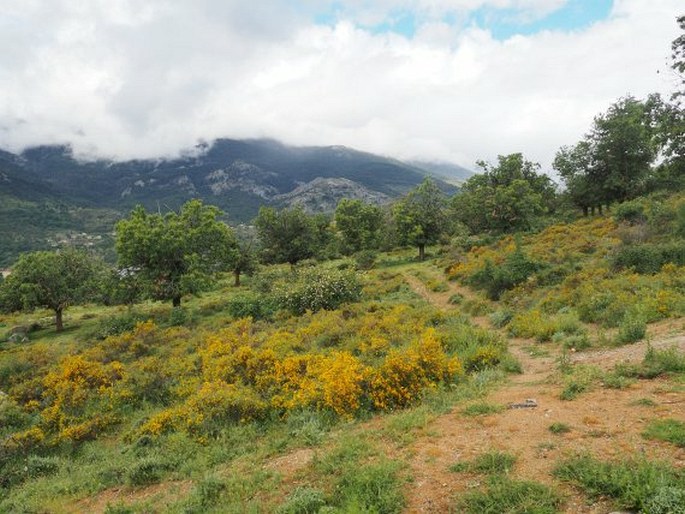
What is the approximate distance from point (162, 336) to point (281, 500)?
2085cm

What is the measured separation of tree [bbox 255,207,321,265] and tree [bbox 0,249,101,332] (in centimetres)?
1759

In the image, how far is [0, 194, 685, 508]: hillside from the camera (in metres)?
7.00

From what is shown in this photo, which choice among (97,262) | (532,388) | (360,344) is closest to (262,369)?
(360,344)

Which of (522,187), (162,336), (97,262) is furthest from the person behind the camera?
(522,187)

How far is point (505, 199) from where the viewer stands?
49.0 metres

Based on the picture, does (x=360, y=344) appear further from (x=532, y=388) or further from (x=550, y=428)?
(x=550, y=428)

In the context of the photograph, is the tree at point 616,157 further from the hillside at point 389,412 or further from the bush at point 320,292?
the bush at point 320,292

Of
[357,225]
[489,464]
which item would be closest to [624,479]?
[489,464]

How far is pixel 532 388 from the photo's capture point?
35.4 feet

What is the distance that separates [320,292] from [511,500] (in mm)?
22754

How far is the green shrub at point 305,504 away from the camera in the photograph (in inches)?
277

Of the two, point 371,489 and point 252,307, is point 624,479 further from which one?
point 252,307

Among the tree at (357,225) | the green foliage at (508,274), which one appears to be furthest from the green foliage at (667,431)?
the tree at (357,225)

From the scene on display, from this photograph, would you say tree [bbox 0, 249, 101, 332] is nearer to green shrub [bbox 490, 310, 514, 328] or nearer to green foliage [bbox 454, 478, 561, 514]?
green shrub [bbox 490, 310, 514, 328]
